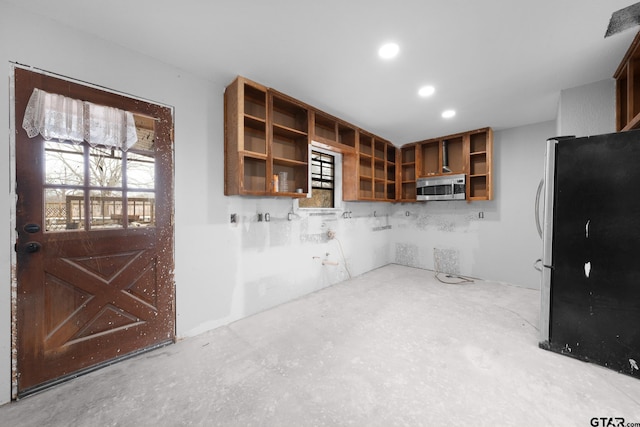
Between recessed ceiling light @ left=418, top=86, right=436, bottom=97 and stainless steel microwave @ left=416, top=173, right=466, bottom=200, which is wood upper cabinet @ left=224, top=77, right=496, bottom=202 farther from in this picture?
recessed ceiling light @ left=418, top=86, right=436, bottom=97

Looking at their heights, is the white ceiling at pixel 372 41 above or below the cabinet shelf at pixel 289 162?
above

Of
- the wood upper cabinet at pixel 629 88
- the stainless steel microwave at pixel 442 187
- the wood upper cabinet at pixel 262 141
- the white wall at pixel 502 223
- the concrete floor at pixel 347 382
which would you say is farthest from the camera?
the stainless steel microwave at pixel 442 187

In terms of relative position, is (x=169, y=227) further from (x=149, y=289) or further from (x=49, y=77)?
(x=49, y=77)

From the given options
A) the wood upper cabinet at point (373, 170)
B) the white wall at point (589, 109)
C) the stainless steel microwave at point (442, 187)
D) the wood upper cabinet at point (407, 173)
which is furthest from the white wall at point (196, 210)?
the white wall at point (589, 109)

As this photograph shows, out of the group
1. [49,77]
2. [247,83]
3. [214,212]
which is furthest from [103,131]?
[247,83]

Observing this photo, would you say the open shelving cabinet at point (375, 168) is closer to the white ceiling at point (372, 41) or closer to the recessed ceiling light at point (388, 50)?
the white ceiling at point (372, 41)

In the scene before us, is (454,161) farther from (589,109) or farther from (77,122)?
(77,122)

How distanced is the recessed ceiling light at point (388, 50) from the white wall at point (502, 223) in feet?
10.1

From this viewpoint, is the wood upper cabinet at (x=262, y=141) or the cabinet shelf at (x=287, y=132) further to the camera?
the cabinet shelf at (x=287, y=132)

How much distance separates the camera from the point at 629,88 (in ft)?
6.63

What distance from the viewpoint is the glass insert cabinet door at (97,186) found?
1.70 meters

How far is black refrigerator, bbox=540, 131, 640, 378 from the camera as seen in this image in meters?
1.76

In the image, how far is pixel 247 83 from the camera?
7.86ft

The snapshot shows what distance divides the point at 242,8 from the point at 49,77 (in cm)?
143
